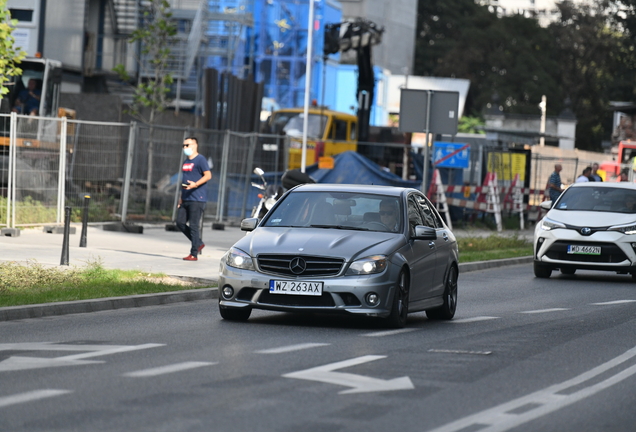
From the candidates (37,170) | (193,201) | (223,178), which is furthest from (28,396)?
(223,178)

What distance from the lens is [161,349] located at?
9.88 meters

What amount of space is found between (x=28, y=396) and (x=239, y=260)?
4.54 m

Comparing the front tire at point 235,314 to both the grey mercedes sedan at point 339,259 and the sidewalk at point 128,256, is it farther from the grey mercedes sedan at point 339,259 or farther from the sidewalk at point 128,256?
the sidewalk at point 128,256

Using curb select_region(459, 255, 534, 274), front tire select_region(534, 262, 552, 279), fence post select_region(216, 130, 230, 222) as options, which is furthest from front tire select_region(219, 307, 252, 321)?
fence post select_region(216, 130, 230, 222)

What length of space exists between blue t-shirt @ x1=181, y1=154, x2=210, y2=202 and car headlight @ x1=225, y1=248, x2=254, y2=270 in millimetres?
6818

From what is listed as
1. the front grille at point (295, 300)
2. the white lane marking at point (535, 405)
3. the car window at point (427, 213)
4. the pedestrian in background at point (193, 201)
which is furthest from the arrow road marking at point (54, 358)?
the pedestrian in background at point (193, 201)

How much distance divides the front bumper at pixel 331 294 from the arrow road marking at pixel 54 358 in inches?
66.3

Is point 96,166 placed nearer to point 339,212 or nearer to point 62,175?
point 62,175

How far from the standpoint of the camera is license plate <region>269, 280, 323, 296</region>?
11406mm

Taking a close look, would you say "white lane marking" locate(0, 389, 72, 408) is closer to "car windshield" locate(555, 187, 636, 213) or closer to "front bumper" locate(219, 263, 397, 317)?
"front bumper" locate(219, 263, 397, 317)

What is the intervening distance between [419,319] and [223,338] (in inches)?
130

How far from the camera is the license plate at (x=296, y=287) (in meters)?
11.4

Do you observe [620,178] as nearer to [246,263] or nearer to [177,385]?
[246,263]

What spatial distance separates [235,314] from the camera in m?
12.3
